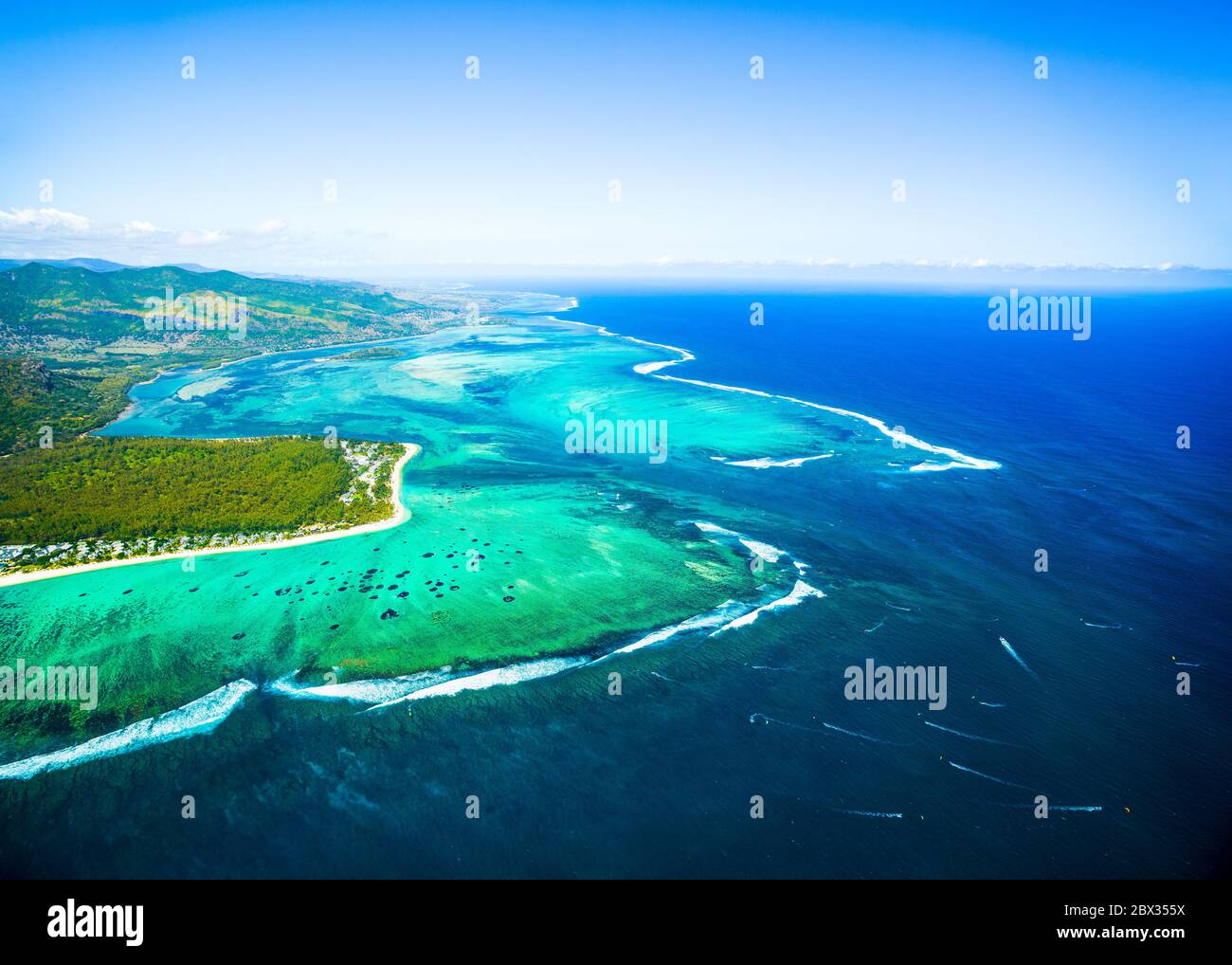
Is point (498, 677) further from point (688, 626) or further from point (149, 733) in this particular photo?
point (149, 733)

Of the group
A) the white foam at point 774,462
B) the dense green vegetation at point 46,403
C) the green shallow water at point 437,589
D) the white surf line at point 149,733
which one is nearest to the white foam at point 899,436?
the green shallow water at point 437,589

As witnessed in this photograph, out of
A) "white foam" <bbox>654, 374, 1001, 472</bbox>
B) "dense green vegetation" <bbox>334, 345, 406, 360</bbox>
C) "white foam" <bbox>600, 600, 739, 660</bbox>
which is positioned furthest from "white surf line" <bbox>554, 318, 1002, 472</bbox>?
"dense green vegetation" <bbox>334, 345, 406, 360</bbox>

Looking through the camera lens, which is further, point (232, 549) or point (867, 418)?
point (867, 418)

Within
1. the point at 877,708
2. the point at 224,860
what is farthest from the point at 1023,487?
the point at 224,860

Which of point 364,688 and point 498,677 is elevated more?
point 498,677

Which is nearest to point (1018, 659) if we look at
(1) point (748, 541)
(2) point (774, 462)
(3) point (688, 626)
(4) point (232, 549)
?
(3) point (688, 626)

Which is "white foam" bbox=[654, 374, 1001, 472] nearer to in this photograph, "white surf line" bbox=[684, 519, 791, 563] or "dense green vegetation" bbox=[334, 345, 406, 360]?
"white surf line" bbox=[684, 519, 791, 563]

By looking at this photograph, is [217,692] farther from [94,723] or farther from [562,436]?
[562,436]
